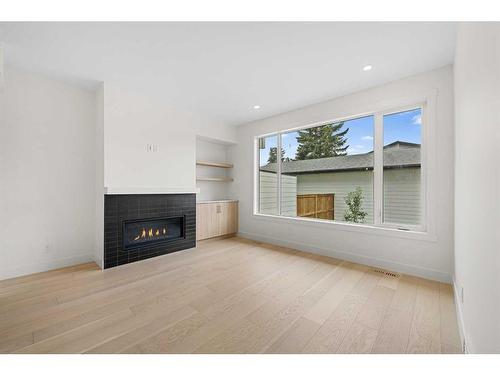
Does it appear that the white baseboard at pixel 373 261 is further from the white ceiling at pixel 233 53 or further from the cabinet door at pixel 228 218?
the white ceiling at pixel 233 53

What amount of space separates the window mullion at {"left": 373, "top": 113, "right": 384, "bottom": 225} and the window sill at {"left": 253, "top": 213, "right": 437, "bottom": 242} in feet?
0.50

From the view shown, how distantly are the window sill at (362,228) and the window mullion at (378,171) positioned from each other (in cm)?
15

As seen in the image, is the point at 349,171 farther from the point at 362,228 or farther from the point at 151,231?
the point at 151,231

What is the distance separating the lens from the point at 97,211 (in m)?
3.04

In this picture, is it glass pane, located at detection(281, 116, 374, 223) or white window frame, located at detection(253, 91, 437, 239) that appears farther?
glass pane, located at detection(281, 116, 374, 223)

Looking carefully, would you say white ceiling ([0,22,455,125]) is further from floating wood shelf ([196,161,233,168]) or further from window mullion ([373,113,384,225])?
floating wood shelf ([196,161,233,168])

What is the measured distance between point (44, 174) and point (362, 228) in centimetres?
436

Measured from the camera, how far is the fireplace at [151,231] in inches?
122

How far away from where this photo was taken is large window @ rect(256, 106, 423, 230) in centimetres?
274

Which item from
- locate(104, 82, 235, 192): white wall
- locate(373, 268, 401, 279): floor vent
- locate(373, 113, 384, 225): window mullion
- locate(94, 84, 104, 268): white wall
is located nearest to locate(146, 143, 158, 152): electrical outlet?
locate(104, 82, 235, 192): white wall

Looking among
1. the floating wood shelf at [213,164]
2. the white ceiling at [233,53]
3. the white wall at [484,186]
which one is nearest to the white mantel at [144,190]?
the floating wood shelf at [213,164]

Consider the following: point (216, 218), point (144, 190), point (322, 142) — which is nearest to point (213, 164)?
point (216, 218)

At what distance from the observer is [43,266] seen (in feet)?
8.86
